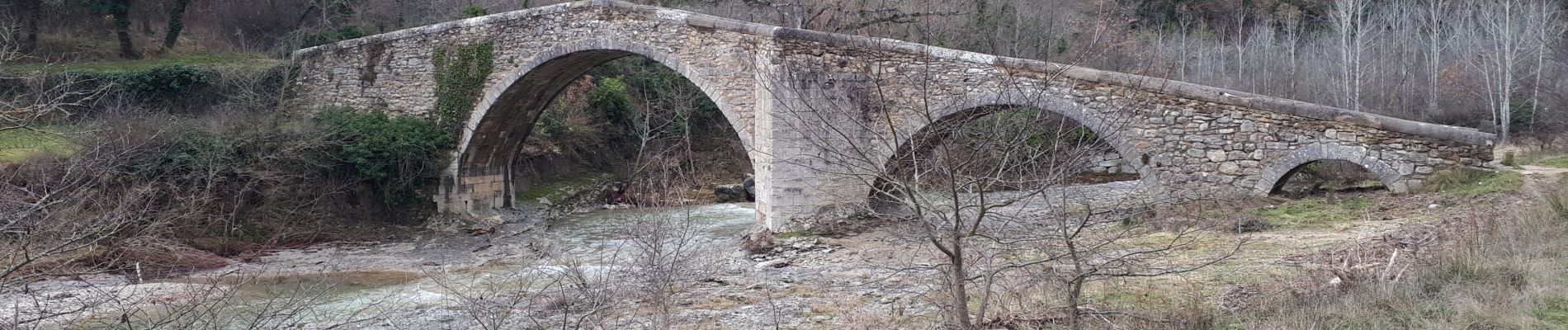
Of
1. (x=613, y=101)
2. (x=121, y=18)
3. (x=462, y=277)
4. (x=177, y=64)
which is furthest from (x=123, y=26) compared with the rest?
(x=462, y=277)

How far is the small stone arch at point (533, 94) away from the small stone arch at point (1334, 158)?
6.09 m

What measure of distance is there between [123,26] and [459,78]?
7.92 meters

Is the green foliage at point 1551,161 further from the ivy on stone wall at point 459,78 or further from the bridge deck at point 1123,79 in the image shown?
the ivy on stone wall at point 459,78

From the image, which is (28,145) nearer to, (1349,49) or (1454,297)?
(1454,297)

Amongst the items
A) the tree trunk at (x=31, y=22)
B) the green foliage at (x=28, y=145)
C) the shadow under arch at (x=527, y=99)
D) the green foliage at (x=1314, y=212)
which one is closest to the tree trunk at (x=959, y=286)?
the green foliage at (x=1314, y=212)

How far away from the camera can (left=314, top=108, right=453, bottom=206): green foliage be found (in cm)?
1614

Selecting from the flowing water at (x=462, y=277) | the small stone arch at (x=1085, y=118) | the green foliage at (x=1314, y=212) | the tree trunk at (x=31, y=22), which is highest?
the tree trunk at (x=31, y=22)

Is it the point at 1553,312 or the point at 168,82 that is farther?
the point at 168,82

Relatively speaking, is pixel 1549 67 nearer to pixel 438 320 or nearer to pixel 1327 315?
pixel 1327 315

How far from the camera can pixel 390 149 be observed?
1639cm

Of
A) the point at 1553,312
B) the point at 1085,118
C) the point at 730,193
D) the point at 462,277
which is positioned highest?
the point at 1085,118

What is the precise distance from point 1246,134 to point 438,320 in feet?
25.9

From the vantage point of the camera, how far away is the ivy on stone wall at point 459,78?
16078 mm

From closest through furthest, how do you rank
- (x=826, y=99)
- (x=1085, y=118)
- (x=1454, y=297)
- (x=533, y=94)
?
(x=1454, y=297)
(x=826, y=99)
(x=1085, y=118)
(x=533, y=94)
